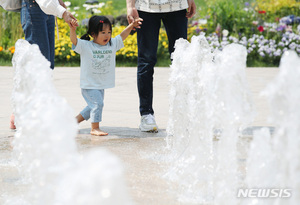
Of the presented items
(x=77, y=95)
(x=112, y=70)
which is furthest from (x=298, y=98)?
(x=77, y=95)

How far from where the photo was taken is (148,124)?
14.4 feet

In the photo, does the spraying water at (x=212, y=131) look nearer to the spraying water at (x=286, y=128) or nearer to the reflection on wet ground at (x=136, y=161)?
the reflection on wet ground at (x=136, y=161)

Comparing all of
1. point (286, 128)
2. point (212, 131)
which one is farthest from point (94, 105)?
point (286, 128)

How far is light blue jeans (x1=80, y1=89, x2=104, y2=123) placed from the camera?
4.34 metres

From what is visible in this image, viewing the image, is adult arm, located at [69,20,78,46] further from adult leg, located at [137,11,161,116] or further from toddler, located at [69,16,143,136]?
adult leg, located at [137,11,161,116]

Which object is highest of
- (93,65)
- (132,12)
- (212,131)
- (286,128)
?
(132,12)

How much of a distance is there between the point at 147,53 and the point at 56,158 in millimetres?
2647

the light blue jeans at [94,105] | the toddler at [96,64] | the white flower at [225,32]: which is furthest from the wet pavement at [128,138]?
the white flower at [225,32]

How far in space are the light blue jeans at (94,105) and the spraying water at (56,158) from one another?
54.6 inches

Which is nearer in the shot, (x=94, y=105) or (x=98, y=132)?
(x=98, y=132)

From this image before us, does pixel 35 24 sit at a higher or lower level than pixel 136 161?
higher

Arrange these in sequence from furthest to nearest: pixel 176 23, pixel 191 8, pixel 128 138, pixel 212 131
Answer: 1. pixel 191 8
2. pixel 176 23
3. pixel 128 138
4. pixel 212 131

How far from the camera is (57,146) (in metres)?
1.85

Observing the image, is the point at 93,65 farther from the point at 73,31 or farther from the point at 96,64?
the point at 73,31
